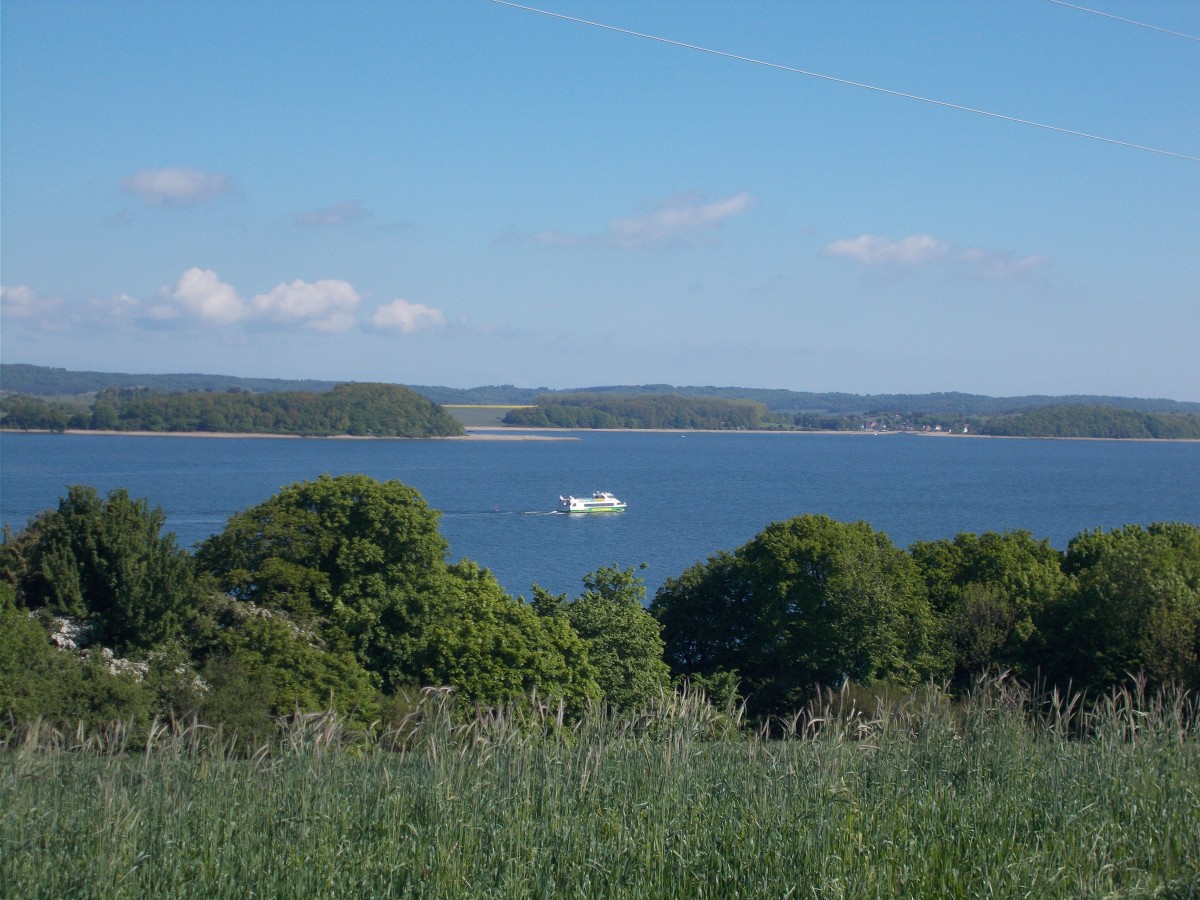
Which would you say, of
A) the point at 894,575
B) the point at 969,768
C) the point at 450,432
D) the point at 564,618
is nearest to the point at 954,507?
the point at 894,575

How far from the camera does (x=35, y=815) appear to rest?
218 inches

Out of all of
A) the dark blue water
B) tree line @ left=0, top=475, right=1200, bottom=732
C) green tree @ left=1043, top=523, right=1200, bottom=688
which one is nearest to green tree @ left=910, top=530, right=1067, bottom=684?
tree line @ left=0, top=475, right=1200, bottom=732

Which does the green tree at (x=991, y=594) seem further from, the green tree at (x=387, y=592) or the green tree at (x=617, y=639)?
the green tree at (x=387, y=592)

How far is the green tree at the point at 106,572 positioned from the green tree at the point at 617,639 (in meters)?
9.00

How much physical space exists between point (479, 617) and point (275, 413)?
152m

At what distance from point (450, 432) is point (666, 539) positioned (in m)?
110

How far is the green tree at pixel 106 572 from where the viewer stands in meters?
23.8

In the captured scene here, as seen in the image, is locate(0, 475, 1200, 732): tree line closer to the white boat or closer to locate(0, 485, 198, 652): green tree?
locate(0, 485, 198, 652): green tree

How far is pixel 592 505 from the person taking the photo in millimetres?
82938

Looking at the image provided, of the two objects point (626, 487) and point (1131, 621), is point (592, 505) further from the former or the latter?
point (1131, 621)

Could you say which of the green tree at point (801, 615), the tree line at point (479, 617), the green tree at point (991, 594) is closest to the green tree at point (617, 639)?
the tree line at point (479, 617)

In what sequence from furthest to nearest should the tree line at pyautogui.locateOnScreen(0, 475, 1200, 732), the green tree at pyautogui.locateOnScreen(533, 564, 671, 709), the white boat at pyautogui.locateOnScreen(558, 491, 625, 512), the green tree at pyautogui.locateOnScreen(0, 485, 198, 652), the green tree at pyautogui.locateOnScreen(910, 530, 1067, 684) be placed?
the white boat at pyautogui.locateOnScreen(558, 491, 625, 512), the green tree at pyautogui.locateOnScreen(910, 530, 1067, 684), the green tree at pyautogui.locateOnScreen(533, 564, 671, 709), the green tree at pyautogui.locateOnScreen(0, 485, 198, 652), the tree line at pyautogui.locateOnScreen(0, 475, 1200, 732)

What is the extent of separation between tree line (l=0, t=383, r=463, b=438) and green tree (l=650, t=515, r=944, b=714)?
13909cm

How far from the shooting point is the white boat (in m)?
80.9
